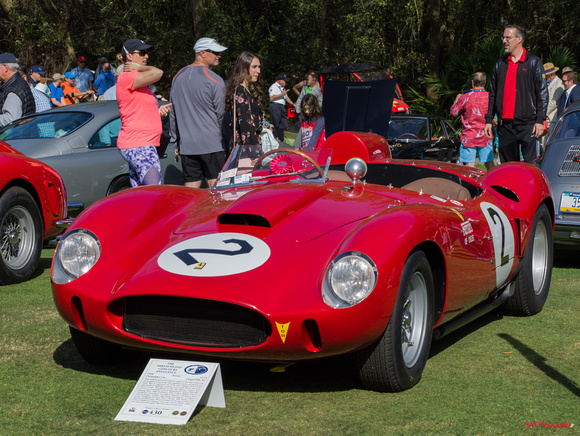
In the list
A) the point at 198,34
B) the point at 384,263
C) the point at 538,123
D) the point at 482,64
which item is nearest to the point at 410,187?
the point at 384,263

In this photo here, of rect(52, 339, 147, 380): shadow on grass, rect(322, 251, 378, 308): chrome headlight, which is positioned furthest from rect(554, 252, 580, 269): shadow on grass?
rect(52, 339, 147, 380): shadow on grass

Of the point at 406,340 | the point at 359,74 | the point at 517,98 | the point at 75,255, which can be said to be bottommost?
the point at 359,74

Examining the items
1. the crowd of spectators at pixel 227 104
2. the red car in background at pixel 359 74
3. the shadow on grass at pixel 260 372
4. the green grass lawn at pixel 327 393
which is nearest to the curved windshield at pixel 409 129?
the red car in background at pixel 359 74

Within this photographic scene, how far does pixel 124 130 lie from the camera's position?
21.9 ft

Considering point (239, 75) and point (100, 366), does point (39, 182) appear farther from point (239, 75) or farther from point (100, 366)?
point (100, 366)

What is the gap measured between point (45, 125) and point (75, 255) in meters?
5.39

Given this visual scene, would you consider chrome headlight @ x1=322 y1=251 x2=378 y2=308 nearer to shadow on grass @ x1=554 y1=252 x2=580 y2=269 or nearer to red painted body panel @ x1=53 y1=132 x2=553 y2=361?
red painted body panel @ x1=53 y1=132 x2=553 y2=361

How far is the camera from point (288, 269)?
356 cm

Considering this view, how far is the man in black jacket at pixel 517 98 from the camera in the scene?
7965 mm

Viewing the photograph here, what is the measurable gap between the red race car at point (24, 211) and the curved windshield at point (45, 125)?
1955 mm

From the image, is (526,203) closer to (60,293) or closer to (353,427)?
Result: (353,427)

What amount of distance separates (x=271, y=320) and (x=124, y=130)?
12.5 feet

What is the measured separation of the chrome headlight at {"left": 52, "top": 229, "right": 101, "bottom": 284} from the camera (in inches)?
152

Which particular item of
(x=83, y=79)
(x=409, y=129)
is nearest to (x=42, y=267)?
(x=409, y=129)
